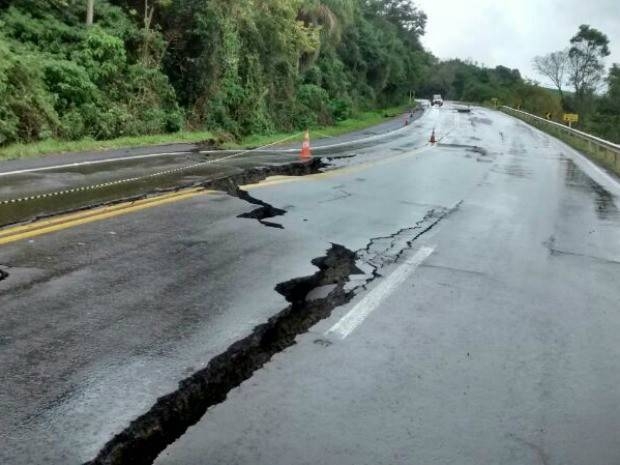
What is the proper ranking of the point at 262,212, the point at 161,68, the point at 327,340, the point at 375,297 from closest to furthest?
the point at 327,340 → the point at 375,297 → the point at 262,212 → the point at 161,68

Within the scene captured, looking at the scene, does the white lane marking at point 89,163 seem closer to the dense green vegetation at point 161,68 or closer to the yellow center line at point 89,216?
the dense green vegetation at point 161,68

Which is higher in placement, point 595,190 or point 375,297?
point 375,297

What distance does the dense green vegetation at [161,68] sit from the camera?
1622 centimetres

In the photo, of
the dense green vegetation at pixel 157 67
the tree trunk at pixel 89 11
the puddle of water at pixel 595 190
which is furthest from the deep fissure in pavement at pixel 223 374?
the tree trunk at pixel 89 11

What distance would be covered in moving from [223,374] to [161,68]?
64.2ft

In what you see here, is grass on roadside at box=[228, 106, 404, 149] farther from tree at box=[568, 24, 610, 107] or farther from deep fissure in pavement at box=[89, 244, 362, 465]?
tree at box=[568, 24, 610, 107]

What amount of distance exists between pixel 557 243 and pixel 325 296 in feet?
14.3

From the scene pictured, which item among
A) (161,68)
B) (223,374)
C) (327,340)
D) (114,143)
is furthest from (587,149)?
(223,374)

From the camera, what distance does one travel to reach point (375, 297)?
5.76m

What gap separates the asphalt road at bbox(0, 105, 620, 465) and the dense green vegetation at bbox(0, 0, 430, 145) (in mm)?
9028

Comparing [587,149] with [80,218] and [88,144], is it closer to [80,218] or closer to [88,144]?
[88,144]

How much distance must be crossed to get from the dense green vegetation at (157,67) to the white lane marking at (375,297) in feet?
35.1

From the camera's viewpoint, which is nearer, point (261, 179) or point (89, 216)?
point (89, 216)

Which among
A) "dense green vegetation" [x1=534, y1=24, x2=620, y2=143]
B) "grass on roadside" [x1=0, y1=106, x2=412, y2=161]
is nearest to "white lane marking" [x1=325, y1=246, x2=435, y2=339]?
"grass on roadside" [x1=0, y1=106, x2=412, y2=161]
